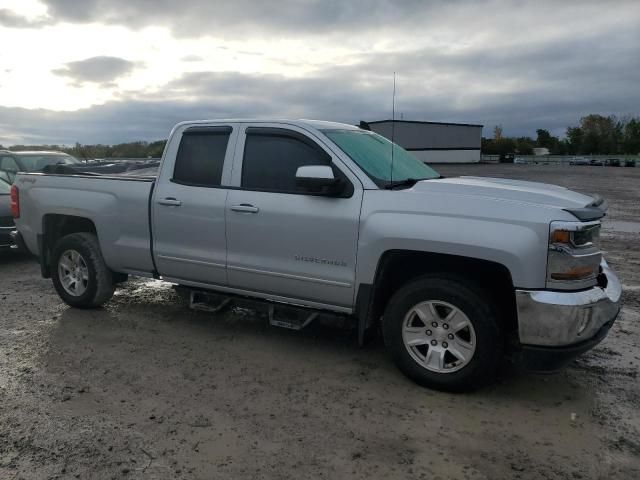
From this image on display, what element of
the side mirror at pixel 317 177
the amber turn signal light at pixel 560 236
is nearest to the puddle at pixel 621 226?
the amber turn signal light at pixel 560 236

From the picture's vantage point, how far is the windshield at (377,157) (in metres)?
4.56

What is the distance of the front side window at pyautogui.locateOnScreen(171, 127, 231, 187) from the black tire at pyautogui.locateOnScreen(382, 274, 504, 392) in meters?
2.10

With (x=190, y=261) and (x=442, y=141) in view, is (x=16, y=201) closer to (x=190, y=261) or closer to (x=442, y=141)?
(x=190, y=261)

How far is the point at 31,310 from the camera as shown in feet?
20.4

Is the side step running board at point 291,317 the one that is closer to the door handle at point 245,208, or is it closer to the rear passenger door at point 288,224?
the rear passenger door at point 288,224

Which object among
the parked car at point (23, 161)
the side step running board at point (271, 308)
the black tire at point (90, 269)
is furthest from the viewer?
the parked car at point (23, 161)

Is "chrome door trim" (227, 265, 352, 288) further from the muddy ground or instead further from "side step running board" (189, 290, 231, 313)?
the muddy ground

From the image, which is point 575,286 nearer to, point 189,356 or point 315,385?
point 315,385

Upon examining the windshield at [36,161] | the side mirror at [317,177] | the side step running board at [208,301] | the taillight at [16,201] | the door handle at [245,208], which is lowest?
the side step running board at [208,301]

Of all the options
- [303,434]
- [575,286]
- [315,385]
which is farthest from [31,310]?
[575,286]

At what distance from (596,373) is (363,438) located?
2.22m

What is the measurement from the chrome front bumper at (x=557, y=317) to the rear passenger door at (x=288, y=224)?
1306mm

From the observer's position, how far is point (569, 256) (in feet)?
11.8

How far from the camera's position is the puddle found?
12.5 meters
